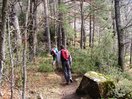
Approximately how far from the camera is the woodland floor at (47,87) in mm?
10484

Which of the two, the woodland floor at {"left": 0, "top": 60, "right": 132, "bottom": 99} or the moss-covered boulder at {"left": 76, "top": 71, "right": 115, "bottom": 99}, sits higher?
the moss-covered boulder at {"left": 76, "top": 71, "right": 115, "bottom": 99}

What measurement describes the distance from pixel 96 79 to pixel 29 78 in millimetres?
4062

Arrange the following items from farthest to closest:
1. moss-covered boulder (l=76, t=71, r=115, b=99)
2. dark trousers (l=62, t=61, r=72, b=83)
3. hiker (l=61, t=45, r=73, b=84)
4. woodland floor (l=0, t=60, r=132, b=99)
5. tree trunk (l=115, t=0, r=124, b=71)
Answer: tree trunk (l=115, t=0, r=124, b=71)
dark trousers (l=62, t=61, r=72, b=83)
hiker (l=61, t=45, r=73, b=84)
woodland floor (l=0, t=60, r=132, b=99)
moss-covered boulder (l=76, t=71, r=115, b=99)

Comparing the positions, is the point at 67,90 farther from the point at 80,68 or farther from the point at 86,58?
the point at 86,58

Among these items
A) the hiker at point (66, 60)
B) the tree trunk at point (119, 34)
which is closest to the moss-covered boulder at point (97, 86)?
the hiker at point (66, 60)

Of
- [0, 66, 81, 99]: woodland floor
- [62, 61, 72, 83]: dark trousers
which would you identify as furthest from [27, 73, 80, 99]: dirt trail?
[62, 61, 72, 83]: dark trousers

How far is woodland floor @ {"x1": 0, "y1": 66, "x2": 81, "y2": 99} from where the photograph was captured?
10.5m

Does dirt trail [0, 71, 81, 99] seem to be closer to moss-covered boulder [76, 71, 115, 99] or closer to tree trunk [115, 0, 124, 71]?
moss-covered boulder [76, 71, 115, 99]

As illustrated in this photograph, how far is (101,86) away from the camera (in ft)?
31.6

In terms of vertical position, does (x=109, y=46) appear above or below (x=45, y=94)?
above

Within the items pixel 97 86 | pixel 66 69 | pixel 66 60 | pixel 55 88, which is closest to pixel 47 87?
pixel 55 88

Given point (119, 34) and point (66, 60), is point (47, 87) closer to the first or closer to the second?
point (66, 60)

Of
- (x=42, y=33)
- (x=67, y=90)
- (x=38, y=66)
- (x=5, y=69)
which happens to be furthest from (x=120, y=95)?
(x=42, y=33)

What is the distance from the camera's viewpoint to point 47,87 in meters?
11.7
